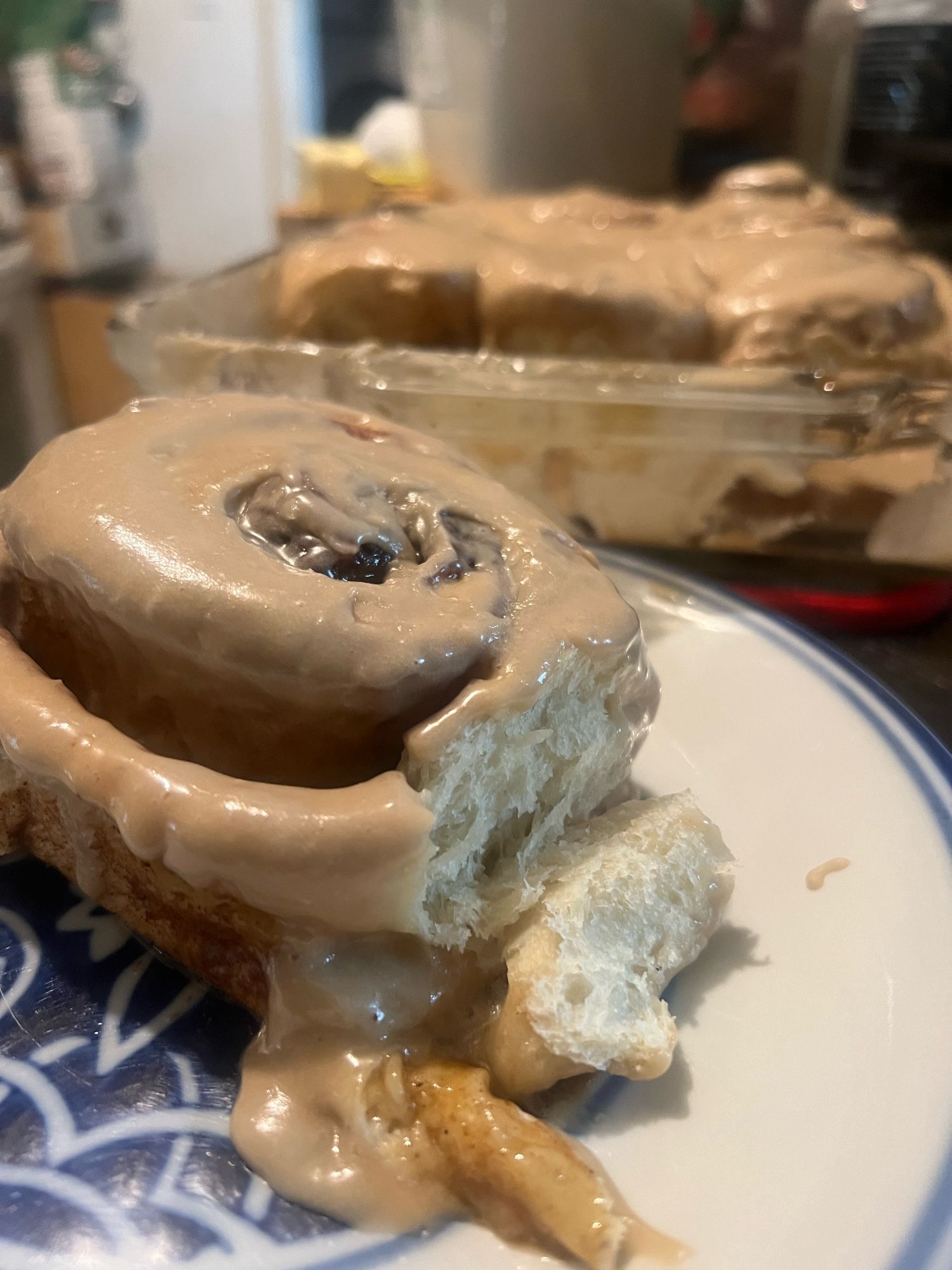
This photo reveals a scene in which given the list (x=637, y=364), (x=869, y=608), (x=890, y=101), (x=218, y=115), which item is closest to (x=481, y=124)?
(x=890, y=101)

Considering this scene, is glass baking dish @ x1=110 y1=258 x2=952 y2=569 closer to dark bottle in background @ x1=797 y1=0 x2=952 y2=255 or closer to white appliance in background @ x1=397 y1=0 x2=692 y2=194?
dark bottle in background @ x1=797 y1=0 x2=952 y2=255

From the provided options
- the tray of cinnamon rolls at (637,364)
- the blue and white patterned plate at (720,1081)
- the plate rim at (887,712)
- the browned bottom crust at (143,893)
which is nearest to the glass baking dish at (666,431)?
the tray of cinnamon rolls at (637,364)

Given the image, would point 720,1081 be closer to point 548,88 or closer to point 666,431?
point 666,431

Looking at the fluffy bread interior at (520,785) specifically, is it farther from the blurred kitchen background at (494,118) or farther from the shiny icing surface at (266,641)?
the blurred kitchen background at (494,118)

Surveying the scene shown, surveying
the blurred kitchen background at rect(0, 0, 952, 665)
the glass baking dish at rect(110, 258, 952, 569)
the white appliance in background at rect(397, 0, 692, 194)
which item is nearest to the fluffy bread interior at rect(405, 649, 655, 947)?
the glass baking dish at rect(110, 258, 952, 569)

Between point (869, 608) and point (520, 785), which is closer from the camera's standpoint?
point (520, 785)

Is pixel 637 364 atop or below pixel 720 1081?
atop

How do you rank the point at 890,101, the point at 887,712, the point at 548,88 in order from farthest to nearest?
the point at 548,88 < the point at 890,101 < the point at 887,712
